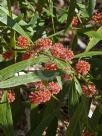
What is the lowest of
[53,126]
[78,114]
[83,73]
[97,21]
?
[53,126]

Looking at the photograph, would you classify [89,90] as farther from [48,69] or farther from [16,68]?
[16,68]

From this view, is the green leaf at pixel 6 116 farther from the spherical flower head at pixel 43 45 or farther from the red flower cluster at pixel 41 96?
the spherical flower head at pixel 43 45

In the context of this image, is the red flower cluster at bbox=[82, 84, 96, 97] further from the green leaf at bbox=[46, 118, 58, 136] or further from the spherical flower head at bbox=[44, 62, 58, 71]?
the green leaf at bbox=[46, 118, 58, 136]

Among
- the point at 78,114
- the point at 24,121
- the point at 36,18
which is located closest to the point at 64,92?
the point at 36,18

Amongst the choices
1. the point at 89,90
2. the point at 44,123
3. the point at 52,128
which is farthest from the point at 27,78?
the point at 52,128

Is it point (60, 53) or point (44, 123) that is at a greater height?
point (60, 53)

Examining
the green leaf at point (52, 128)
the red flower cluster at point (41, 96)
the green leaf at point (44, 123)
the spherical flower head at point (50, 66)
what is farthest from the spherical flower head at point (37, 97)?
the green leaf at point (52, 128)

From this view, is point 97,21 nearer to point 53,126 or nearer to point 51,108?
point 51,108

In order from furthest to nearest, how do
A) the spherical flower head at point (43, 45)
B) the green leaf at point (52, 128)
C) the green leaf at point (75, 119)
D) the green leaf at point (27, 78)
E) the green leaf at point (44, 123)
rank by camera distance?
1. the green leaf at point (52, 128)
2. the green leaf at point (44, 123)
3. the green leaf at point (75, 119)
4. the spherical flower head at point (43, 45)
5. the green leaf at point (27, 78)
